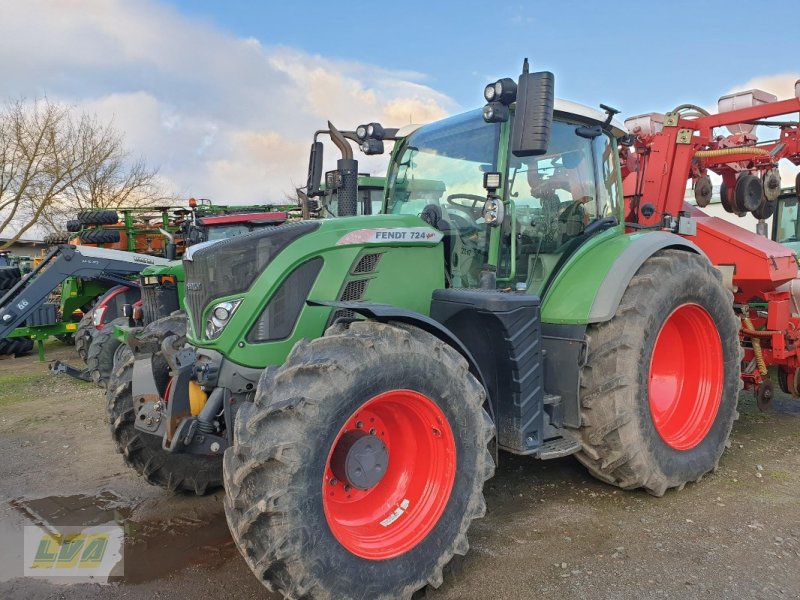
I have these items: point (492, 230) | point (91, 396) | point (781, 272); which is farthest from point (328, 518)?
point (91, 396)

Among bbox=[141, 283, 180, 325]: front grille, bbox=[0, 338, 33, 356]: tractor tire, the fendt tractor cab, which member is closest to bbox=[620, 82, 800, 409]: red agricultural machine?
the fendt tractor cab

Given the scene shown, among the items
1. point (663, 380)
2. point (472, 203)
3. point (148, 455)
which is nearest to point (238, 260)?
point (472, 203)

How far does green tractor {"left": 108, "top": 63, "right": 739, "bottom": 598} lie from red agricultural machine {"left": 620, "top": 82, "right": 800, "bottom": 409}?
1.09 metres

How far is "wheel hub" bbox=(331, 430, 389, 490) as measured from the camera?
2777mm

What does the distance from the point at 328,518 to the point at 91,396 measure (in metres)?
5.83

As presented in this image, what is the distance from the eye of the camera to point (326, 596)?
2.49m

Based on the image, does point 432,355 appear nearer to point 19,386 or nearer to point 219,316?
point 219,316

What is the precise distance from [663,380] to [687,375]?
0.58 ft

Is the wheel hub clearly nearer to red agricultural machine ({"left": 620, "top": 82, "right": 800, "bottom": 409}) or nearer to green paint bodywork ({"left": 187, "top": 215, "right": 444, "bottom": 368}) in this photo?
green paint bodywork ({"left": 187, "top": 215, "right": 444, "bottom": 368})

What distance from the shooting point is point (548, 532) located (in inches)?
137

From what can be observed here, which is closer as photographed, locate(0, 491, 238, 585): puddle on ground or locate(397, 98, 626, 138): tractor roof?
locate(0, 491, 238, 585): puddle on ground

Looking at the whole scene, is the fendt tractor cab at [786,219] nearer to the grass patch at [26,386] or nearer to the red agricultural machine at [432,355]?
the red agricultural machine at [432,355]

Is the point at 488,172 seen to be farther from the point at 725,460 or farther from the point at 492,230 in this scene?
the point at 725,460

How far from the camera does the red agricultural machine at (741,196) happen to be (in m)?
5.16
